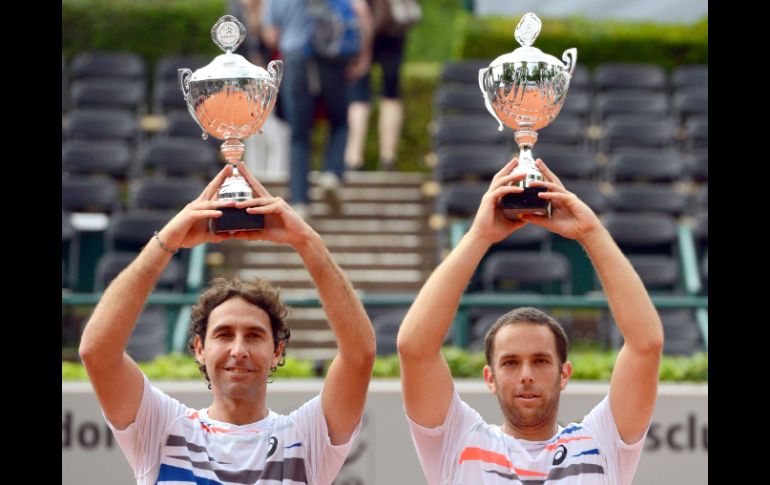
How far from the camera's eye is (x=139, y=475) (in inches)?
158

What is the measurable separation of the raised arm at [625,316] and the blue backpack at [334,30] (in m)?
6.57

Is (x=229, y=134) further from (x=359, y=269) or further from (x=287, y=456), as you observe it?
(x=359, y=269)

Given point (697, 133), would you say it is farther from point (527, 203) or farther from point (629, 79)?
point (527, 203)

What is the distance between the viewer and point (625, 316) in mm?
3961

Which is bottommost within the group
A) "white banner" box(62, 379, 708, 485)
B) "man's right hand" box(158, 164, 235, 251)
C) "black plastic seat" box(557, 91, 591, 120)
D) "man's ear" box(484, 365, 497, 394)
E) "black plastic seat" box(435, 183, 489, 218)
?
"white banner" box(62, 379, 708, 485)

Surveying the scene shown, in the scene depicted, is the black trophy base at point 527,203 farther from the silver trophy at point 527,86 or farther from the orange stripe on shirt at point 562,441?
the orange stripe on shirt at point 562,441

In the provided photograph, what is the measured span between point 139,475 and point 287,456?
42 cm

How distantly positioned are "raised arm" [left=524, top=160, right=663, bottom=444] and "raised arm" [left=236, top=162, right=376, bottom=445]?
56cm

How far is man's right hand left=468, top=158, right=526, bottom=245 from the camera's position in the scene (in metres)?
3.97

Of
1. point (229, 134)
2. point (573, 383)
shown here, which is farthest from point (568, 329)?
point (229, 134)

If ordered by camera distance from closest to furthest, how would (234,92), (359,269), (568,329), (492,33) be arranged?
(234,92), (568,329), (359,269), (492,33)

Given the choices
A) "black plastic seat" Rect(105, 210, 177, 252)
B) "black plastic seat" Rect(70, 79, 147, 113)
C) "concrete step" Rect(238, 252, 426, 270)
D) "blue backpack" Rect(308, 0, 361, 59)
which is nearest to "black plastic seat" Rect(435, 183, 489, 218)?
"concrete step" Rect(238, 252, 426, 270)

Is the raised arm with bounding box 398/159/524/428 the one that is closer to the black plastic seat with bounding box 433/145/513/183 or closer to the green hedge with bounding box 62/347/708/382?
the green hedge with bounding box 62/347/708/382

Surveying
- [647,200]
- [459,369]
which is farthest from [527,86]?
[647,200]
